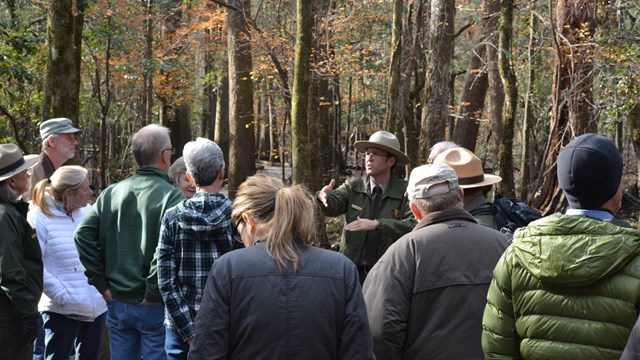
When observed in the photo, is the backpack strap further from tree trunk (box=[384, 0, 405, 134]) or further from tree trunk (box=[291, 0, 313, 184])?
tree trunk (box=[384, 0, 405, 134])

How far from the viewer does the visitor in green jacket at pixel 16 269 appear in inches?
180

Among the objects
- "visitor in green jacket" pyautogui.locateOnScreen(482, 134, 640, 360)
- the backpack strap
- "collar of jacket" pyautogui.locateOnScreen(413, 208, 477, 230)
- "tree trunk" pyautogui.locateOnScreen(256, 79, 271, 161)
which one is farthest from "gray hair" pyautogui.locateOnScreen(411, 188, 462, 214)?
"tree trunk" pyautogui.locateOnScreen(256, 79, 271, 161)

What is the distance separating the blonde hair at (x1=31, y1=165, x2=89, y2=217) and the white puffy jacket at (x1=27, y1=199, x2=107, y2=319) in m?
0.05

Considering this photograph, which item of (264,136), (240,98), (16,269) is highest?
(240,98)

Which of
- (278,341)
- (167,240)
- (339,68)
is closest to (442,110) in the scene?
(339,68)

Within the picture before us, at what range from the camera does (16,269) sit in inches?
180

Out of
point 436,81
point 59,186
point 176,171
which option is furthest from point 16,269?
point 436,81

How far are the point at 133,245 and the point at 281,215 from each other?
2062mm

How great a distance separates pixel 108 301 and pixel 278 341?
2453 mm

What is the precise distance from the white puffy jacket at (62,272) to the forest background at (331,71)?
3944 mm

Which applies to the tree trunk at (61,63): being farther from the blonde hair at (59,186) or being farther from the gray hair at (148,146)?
the gray hair at (148,146)

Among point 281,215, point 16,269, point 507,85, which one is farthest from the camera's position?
point 507,85

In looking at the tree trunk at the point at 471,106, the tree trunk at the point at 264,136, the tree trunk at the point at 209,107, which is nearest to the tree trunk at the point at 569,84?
the tree trunk at the point at 471,106

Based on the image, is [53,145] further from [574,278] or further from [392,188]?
[574,278]
